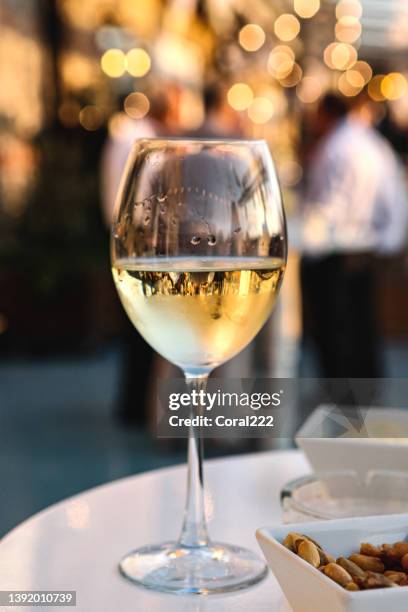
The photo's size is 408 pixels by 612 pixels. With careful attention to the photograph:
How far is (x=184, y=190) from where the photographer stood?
23.9 inches

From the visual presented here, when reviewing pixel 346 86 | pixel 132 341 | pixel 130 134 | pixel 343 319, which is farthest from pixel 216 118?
pixel 346 86

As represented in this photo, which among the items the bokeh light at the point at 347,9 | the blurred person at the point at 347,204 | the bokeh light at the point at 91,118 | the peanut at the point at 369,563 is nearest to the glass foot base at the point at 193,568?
the peanut at the point at 369,563

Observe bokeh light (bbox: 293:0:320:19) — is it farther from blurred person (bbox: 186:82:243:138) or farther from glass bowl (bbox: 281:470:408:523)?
glass bowl (bbox: 281:470:408:523)

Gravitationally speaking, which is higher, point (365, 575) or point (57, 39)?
point (57, 39)

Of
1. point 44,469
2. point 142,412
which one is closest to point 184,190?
point 44,469

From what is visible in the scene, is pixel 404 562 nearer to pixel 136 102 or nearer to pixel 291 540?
pixel 291 540

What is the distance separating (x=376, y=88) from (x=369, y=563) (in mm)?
6448

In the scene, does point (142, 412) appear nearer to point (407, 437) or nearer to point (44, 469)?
point (44, 469)

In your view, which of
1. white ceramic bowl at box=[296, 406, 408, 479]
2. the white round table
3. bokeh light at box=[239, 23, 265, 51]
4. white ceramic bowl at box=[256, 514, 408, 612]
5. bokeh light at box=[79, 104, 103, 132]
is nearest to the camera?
white ceramic bowl at box=[256, 514, 408, 612]

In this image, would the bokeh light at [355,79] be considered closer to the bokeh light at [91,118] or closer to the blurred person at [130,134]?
the bokeh light at [91,118]

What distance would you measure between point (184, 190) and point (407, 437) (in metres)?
0.26

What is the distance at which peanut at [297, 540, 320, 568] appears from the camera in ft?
1.64

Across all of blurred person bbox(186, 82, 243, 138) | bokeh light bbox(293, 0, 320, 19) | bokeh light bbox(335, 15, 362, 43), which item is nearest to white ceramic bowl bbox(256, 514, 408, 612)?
blurred person bbox(186, 82, 243, 138)

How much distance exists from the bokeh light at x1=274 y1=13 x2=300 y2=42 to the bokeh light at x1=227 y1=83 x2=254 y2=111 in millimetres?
349
